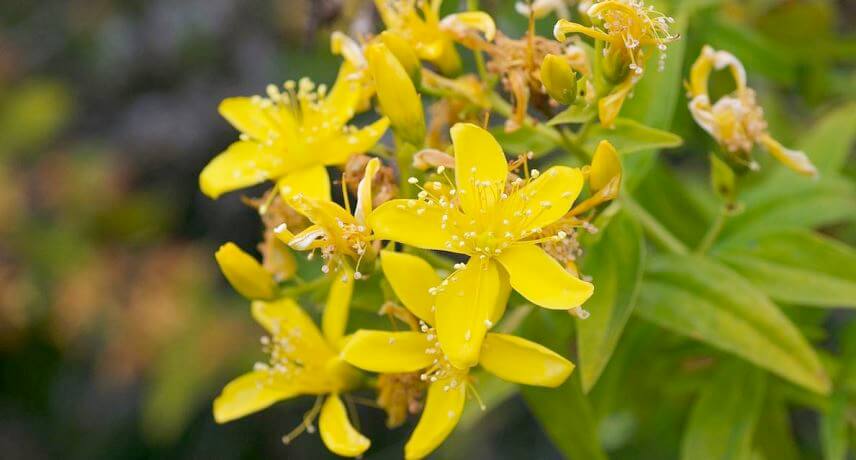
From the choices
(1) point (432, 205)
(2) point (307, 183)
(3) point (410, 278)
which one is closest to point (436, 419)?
(3) point (410, 278)

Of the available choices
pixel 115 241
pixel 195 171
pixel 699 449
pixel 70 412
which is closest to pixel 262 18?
pixel 195 171

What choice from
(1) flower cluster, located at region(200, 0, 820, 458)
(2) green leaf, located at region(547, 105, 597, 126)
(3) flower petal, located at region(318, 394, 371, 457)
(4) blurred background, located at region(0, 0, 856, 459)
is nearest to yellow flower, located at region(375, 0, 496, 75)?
(1) flower cluster, located at region(200, 0, 820, 458)

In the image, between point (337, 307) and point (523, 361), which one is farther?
point (337, 307)

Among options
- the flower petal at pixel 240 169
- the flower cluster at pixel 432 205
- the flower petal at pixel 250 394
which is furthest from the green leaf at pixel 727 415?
the flower petal at pixel 240 169

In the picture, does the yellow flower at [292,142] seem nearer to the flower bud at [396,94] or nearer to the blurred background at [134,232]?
the flower bud at [396,94]

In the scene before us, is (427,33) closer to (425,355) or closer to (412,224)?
(412,224)

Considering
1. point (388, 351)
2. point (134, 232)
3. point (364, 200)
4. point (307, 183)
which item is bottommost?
point (134, 232)
